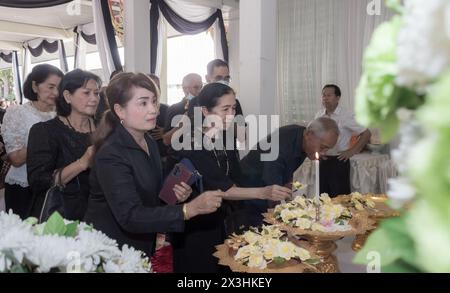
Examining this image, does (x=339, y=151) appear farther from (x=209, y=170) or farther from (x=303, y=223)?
(x=303, y=223)

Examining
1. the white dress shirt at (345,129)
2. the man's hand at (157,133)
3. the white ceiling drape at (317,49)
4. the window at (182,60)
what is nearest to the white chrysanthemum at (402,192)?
the man's hand at (157,133)

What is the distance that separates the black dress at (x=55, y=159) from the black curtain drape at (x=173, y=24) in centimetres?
362

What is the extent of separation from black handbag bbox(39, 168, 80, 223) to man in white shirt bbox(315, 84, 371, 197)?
9.52 feet

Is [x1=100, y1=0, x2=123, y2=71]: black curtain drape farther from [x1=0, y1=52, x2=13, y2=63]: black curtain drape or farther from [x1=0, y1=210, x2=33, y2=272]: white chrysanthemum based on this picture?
[x1=0, y1=52, x2=13, y2=63]: black curtain drape

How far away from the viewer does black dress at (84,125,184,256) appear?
5.12 feet

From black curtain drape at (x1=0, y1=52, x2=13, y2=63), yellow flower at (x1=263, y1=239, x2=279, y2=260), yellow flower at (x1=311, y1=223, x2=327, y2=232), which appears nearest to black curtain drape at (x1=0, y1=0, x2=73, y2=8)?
yellow flower at (x1=311, y1=223, x2=327, y2=232)

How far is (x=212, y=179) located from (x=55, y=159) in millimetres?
753

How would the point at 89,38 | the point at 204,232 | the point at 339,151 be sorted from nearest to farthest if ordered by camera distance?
the point at 204,232
the point at 339,151
the point at 89,38

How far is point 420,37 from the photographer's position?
35 cm

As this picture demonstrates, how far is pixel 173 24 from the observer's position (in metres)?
6.15

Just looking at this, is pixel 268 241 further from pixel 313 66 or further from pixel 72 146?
pixel 313 66

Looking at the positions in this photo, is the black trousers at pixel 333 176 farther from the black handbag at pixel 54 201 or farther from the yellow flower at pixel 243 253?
the yellow flower at pixel 243 253

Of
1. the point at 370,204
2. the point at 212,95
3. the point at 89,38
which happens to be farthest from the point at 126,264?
the point at 89,38

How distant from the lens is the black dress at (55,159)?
2096 millimetres
